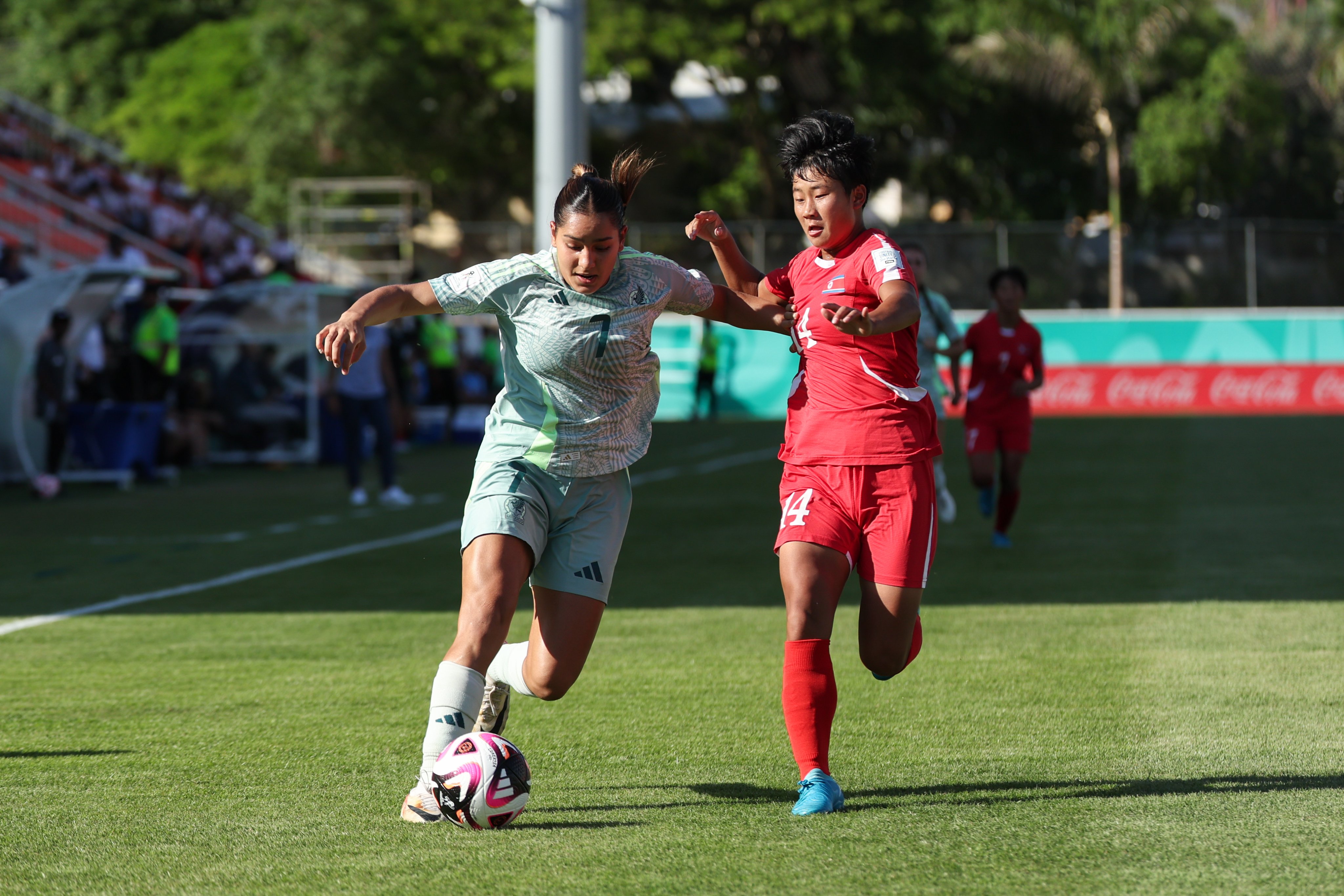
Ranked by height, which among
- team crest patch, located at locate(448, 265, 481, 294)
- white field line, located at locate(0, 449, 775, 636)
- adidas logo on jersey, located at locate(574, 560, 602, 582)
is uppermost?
team crest patch, located at locate(448, 265, 481, 294)

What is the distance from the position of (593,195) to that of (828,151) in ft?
2.47

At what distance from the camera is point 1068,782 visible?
523cm

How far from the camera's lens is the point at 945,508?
43.4 ft

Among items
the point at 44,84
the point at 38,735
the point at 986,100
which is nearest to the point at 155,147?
the point at 44,84

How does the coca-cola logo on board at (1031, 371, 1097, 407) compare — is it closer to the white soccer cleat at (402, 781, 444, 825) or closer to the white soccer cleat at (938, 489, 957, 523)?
the white soccer cleat at (938, 489, 957, 523)

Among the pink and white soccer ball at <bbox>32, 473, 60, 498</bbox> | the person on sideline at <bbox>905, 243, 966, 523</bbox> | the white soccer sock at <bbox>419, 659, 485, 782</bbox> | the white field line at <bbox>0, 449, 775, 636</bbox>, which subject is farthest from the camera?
the pink and white soccer ball at <bbox>32, 473, 60, 498</bbox>

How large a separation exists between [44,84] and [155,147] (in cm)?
748

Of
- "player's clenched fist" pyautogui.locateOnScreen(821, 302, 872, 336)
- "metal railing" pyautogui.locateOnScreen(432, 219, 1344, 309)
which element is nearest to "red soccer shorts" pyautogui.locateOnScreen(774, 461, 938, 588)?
"player's clenched fist" pyautogui.locateOnScreen(821, 302, 872, 336)

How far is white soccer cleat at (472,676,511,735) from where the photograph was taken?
17.5 ft

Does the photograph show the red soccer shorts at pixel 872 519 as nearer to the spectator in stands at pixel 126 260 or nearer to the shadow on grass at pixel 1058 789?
the shadow on grass at pixel 1058 789

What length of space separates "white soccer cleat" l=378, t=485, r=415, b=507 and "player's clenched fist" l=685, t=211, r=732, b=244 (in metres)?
10.3

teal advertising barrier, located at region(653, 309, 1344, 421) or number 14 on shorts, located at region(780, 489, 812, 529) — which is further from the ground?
teal advertising barrier, located at region(653, 309, 1344, 421)

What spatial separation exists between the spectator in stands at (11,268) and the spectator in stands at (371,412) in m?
6.86

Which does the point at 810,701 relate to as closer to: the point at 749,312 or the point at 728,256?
the point at 749,312
